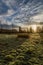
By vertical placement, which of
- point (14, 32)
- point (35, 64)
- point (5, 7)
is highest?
point (5, 7)

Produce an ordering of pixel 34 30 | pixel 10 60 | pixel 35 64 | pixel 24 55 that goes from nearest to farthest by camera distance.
→ pixel 35 64, pixel 10 60, pixel 24 55, pixel 34 30

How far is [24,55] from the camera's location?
18.8ft

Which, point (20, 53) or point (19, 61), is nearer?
point (19, 61)

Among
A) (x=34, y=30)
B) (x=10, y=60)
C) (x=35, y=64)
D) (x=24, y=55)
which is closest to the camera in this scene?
(x=35, y=64)

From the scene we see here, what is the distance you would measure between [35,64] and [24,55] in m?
0.85

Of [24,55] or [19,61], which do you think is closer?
[19,61]

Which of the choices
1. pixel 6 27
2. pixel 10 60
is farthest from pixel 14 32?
pixel 10 60

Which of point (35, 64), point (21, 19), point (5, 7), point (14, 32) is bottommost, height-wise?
point (35, 64)

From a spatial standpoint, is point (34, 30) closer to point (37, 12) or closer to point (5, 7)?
point (37, 12)

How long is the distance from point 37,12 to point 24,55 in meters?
4.86

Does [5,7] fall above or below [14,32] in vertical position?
above

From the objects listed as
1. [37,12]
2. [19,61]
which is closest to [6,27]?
[37,12]

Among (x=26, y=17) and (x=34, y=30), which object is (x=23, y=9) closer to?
(x=26, y=17)

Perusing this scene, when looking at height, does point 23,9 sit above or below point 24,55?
above
